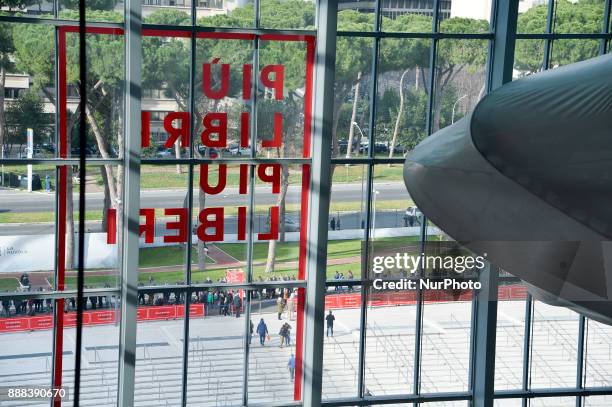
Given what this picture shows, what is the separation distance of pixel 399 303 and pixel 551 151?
1069cm

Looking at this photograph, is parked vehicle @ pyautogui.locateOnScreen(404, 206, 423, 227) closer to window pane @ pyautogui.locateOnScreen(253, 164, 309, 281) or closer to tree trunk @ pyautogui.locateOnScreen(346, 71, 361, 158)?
tree trunk @ pyautogui.locateOnScreen(346, 71, 361, 158)

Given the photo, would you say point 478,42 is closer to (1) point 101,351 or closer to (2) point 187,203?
(2) point 187,203

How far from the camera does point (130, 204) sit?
13.5 metres

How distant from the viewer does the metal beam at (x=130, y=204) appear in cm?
1317

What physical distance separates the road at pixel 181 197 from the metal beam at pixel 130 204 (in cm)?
28

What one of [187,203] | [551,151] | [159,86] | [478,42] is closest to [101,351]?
[187,203]

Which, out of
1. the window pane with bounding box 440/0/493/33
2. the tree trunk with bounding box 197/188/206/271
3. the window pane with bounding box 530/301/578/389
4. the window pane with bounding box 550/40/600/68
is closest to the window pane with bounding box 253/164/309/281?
the tree trunk with bounding box 197/188/206/271

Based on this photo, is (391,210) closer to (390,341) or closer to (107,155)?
(390,341)

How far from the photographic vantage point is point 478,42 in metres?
15.0

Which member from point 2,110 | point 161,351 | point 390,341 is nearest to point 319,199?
point 390,341

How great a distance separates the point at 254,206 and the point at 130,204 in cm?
182

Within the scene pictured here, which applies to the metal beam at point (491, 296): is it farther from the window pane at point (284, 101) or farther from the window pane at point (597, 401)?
the window pane at point (284, 101)

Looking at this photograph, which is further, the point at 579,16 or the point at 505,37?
the point at 579,16

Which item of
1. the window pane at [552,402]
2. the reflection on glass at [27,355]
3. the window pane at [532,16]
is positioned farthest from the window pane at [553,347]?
the reflection on glass at [27,355]
